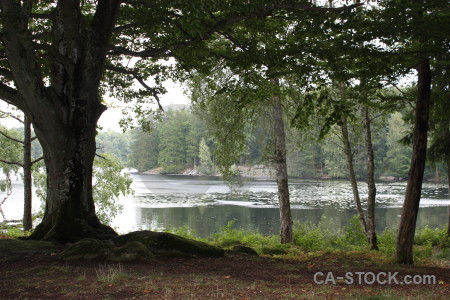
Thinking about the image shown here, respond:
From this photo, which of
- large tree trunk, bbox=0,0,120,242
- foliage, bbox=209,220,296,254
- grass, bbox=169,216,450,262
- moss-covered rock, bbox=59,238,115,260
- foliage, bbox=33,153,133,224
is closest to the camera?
moss-covered rock, bbox=59,238,115,260

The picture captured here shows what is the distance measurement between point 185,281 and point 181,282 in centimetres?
10

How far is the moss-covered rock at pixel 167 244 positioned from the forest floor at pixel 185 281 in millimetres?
396

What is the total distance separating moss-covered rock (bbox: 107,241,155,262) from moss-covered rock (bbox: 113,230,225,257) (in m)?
0.75

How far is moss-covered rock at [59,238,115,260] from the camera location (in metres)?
7.03

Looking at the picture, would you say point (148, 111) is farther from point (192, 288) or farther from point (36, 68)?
point (192, 288)

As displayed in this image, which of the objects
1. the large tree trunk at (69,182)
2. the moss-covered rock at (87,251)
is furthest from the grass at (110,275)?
the large tree trunk at (69,182)

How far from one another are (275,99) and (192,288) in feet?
33.6

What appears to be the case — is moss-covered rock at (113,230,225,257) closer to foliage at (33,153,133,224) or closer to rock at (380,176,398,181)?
foliage at (33,153,133,224)

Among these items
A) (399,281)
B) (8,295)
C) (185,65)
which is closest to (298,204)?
(185,65)

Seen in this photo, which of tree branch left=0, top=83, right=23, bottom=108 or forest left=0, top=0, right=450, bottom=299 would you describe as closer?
forest left=0, top=0, right=450, bottom=299

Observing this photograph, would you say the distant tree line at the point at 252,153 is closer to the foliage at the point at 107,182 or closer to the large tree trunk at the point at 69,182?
the foliage at the point at 107,182

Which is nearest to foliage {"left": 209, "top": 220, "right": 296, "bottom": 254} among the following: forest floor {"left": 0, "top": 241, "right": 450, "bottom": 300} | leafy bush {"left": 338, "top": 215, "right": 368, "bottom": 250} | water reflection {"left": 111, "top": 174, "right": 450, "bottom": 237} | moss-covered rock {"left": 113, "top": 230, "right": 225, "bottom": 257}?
leafy bush {"left": 338, "top": 215, "right": 368, "bottom": 250}

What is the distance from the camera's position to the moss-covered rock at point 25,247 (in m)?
7.25

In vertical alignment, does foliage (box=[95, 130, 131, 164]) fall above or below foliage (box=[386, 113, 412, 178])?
above
